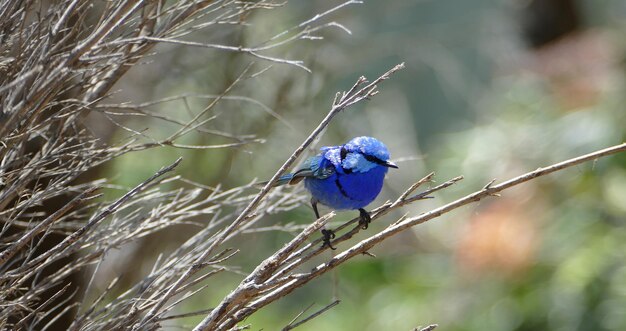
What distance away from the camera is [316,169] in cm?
361

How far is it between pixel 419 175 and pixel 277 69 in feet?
6.77

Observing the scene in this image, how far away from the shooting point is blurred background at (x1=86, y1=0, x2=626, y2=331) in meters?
6.39

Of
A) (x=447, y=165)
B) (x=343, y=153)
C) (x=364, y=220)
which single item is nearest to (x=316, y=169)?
(x=343, y=153)

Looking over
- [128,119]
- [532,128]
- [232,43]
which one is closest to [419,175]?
[532,128]

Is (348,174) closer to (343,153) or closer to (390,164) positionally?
(343,153)

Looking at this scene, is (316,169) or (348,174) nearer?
(348,174)

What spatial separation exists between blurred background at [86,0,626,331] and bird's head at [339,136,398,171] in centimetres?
191

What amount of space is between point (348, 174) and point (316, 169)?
0.18 meters

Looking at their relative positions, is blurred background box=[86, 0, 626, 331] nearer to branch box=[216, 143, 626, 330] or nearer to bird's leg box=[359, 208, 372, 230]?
bird's leg box=[359, 208, 372, 230]

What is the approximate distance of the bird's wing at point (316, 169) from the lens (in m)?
3.57

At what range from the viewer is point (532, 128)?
7.68 metres

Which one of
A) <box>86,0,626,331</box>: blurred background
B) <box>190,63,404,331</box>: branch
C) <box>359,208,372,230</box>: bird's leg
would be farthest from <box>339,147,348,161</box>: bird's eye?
<box>86,0,626,331</box>: blurred background

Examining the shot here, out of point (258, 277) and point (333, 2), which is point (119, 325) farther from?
point (333, 2)

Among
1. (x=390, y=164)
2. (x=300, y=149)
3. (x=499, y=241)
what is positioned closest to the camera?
(x=300, y=149)
